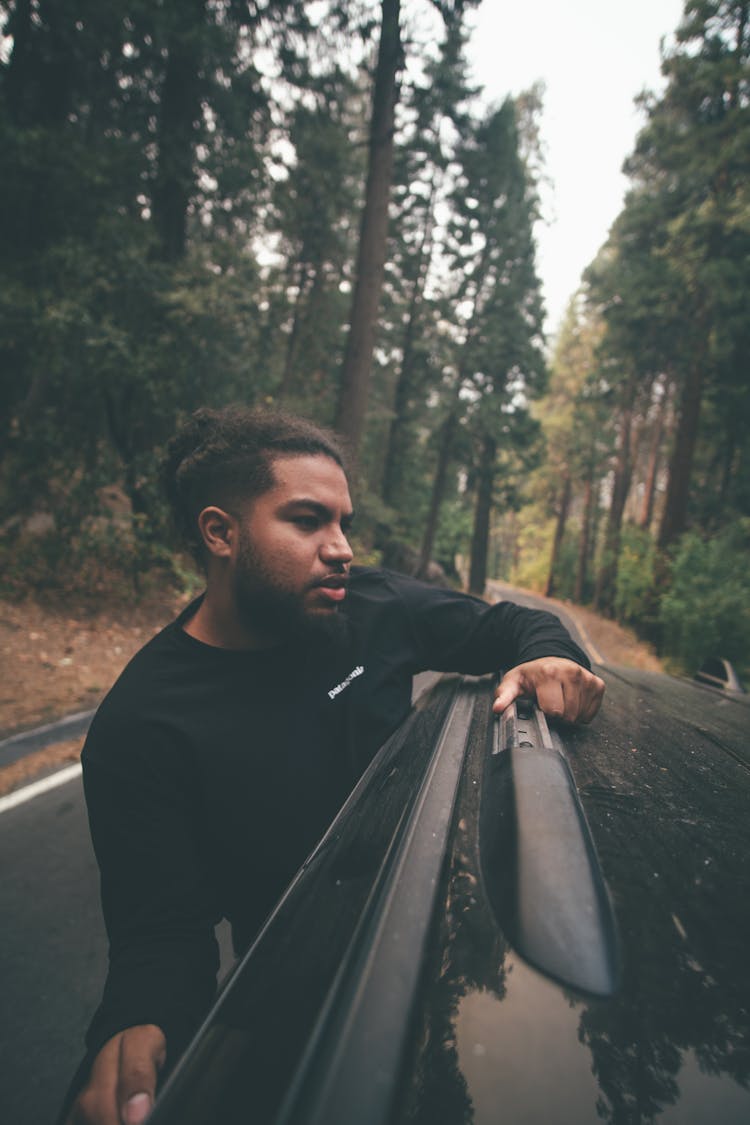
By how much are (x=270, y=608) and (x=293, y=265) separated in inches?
707

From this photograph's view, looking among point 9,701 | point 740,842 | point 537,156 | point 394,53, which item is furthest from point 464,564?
point 740,842

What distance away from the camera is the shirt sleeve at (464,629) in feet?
6.59

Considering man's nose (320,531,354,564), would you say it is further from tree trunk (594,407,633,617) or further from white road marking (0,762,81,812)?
tree trunk (594,407,633,617)

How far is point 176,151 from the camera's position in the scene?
29.8 ft

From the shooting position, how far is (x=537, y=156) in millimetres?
22953

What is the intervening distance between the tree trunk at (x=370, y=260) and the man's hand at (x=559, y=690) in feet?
26.7

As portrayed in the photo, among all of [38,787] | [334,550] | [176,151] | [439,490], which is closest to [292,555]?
[334,550]

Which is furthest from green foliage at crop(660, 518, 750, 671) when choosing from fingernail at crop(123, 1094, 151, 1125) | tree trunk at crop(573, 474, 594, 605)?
tree trunk at crop(573, 474, 594, 605)

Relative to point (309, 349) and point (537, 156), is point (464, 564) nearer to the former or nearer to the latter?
point (537, 156)

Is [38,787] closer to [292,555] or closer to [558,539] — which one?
[292,555]

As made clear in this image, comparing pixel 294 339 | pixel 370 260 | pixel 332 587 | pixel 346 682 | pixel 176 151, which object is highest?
pixel 294 339

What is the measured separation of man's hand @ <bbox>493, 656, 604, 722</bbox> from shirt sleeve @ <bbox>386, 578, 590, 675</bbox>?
43 cm

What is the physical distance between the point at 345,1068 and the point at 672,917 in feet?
1.60

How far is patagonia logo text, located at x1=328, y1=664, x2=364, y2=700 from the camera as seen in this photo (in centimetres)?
171
